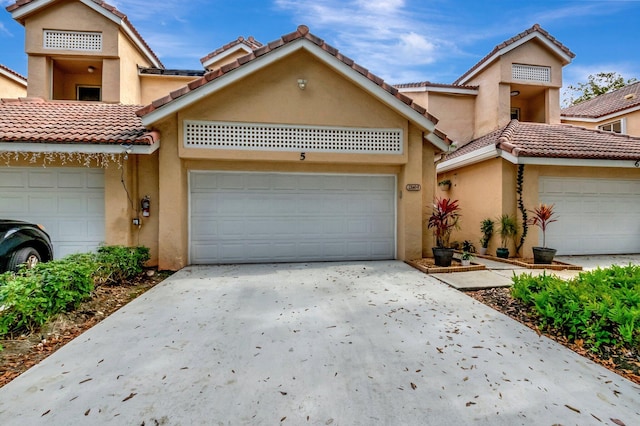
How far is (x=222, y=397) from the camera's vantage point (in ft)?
8.34

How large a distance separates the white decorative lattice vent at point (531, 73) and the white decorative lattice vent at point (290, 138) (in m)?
7.94

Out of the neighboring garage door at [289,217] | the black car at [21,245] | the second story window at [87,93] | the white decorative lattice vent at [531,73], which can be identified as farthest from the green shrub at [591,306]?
the second story window at [87,93]

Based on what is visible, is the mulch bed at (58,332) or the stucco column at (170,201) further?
the stucco column at (170,201)

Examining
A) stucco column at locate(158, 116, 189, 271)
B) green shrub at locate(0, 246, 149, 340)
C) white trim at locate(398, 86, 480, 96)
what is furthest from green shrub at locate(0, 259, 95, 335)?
white trim at locate(398, 86, 480, 96)

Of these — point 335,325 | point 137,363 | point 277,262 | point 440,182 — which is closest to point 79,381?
point 137,363

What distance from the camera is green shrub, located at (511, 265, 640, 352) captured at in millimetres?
3426

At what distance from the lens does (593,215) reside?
9.62 m

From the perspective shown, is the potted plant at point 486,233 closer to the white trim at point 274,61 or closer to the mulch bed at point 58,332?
the white trim at point 274,61

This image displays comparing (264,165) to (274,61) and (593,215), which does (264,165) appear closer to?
(274,61)

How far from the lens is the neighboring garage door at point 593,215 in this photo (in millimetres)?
9414

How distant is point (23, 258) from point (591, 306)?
8.92 metres

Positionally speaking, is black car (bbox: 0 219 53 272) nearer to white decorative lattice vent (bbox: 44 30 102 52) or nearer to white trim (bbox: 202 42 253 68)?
white decorative lattice vent (bbox: 44 30 102 52)

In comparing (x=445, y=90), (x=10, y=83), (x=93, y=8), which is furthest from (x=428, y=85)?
(x=10, y=83)

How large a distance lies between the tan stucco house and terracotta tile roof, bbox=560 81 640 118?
693 cm
